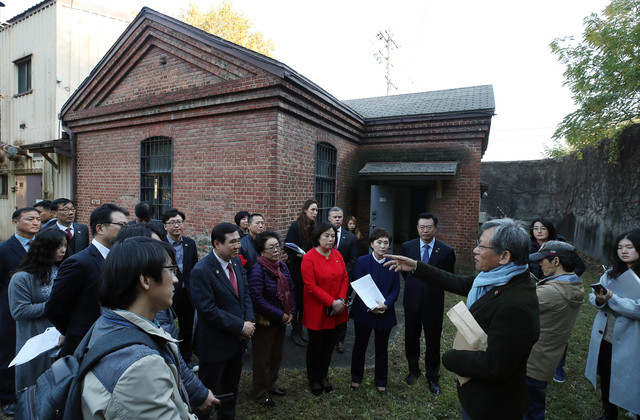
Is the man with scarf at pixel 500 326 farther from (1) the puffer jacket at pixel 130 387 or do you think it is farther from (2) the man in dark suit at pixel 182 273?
(2) the man in dark suit at pixel 182 273

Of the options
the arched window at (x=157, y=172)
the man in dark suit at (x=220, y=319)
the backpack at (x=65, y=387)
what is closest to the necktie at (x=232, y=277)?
the man in dark suit at (x=220, y=319)

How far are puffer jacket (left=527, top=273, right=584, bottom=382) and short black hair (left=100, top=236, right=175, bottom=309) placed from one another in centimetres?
290

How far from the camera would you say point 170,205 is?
7594mm

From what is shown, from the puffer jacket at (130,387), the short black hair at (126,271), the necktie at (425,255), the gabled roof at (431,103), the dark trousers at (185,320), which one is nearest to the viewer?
the puffer jacket at (130,387)

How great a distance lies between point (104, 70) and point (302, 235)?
7.08 m

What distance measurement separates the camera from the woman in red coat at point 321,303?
352cm

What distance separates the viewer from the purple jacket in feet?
10.7

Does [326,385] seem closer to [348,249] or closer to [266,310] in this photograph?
[266,310]

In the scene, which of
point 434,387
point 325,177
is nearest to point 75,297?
point 434,387

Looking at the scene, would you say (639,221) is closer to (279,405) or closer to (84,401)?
(279,405)

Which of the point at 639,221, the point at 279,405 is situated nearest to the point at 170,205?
the point at 279,405

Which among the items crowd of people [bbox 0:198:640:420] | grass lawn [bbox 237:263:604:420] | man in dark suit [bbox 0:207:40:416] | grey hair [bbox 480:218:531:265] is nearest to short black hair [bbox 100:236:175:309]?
crowd of people [bbox 0:198:640:420]

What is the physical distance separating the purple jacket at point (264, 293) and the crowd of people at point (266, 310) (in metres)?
0.01

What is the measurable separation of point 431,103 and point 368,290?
27.1 ft
